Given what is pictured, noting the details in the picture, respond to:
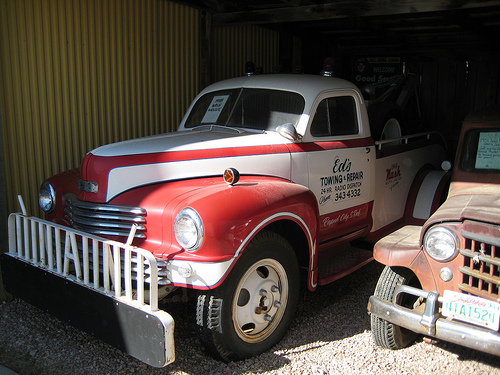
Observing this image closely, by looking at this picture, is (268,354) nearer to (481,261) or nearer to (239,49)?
(481,261)

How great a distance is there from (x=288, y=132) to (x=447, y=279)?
5.24ft

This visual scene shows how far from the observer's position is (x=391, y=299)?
317 centimetres

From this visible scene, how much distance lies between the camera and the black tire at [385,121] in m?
5.07

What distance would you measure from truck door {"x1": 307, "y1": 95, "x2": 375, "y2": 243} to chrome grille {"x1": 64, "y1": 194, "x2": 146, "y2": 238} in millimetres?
1544

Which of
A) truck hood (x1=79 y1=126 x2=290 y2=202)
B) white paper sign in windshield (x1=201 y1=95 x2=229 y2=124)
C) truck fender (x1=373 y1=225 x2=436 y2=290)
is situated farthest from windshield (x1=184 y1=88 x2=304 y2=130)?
truck fender (x1=373 y1=225 x2=436 y2=290)

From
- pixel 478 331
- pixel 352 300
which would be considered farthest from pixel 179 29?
pixel 478 331

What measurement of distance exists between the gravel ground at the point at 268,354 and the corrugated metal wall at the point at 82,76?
141 cm

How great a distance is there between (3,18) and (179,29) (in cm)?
234

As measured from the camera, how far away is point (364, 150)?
4473mm

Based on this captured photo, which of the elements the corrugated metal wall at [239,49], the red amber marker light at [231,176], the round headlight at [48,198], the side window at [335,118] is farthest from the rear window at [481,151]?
the corrugated metal wall at [239,49]

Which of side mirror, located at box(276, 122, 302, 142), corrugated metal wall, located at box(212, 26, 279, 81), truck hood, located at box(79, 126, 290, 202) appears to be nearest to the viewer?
truck hood, located at box(79, 126, 290, 202)

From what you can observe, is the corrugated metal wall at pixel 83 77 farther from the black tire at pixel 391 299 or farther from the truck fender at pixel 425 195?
the black tire at pixel 391 299

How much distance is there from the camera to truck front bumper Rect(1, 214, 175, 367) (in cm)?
266

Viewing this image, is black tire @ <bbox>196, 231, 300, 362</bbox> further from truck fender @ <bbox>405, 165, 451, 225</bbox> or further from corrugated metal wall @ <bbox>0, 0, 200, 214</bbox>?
corrugated metal wall @ <bbox>0, 0, 200, 214</bbox>
